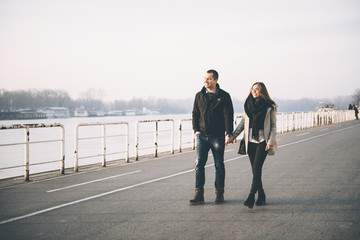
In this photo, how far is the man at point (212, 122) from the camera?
219 inches

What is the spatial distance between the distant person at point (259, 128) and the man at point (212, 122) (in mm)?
333

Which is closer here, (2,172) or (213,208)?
(213,208)

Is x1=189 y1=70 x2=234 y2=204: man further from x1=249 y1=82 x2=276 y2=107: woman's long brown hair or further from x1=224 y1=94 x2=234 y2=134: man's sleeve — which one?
x1=249 y1=82 x2=276 y2=107: woman's long brown hair

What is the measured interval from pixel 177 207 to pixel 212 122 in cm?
147

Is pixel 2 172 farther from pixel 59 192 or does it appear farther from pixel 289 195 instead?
pixel 289 195

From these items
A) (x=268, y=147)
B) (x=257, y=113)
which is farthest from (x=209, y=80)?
(x=268, y=147)

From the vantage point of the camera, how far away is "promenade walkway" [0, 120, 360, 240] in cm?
430

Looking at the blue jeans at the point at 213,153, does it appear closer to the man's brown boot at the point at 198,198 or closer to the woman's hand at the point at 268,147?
the man's brown boot at the point at 198,198

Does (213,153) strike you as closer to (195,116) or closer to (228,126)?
(228,126)

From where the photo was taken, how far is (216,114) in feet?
18.4

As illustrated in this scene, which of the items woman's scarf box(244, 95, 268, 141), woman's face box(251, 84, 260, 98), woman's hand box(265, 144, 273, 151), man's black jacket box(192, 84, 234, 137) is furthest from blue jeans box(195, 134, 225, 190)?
woman's face box(251, 84, 260, 98)

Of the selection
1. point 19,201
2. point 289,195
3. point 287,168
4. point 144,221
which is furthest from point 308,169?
point 19,201

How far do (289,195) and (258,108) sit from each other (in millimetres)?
1885

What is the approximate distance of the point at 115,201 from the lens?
6.01m
